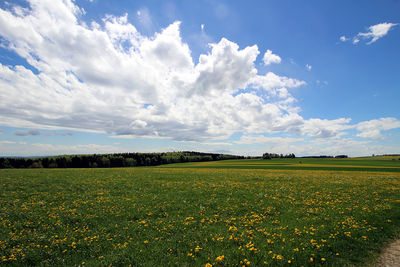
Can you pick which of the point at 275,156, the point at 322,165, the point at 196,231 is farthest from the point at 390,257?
the point at 275,156

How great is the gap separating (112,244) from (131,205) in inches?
221

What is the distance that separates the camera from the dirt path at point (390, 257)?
6.57 metres

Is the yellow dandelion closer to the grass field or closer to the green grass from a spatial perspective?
the grass field

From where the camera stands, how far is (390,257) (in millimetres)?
6930

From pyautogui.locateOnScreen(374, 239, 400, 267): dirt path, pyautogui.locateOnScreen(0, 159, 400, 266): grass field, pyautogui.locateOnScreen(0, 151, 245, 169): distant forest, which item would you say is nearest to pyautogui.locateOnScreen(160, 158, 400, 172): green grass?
pyautogui.locateOnScreen(0, 151, 245, 169): distant forest

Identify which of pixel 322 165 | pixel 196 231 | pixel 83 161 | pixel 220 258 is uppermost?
pixel 220 258

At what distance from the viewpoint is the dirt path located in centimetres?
657

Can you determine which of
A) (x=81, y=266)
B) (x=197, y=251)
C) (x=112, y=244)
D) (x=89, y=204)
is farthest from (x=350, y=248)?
(x=89, y=204)

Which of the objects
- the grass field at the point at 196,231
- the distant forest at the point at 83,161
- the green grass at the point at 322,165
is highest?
the grass field at the point at 196,231

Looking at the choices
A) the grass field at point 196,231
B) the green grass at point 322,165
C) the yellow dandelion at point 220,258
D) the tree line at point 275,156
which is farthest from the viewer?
the tree line at point 275,156

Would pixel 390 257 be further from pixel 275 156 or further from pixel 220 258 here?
pixel 275 156

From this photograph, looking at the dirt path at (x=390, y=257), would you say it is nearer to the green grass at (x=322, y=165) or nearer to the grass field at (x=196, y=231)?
the grass field at (x=196, y=231)

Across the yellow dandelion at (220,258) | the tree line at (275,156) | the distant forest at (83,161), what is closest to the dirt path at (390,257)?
the yellow dandelion at (220,258)

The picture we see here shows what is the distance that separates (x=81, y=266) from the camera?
21.6 feet
